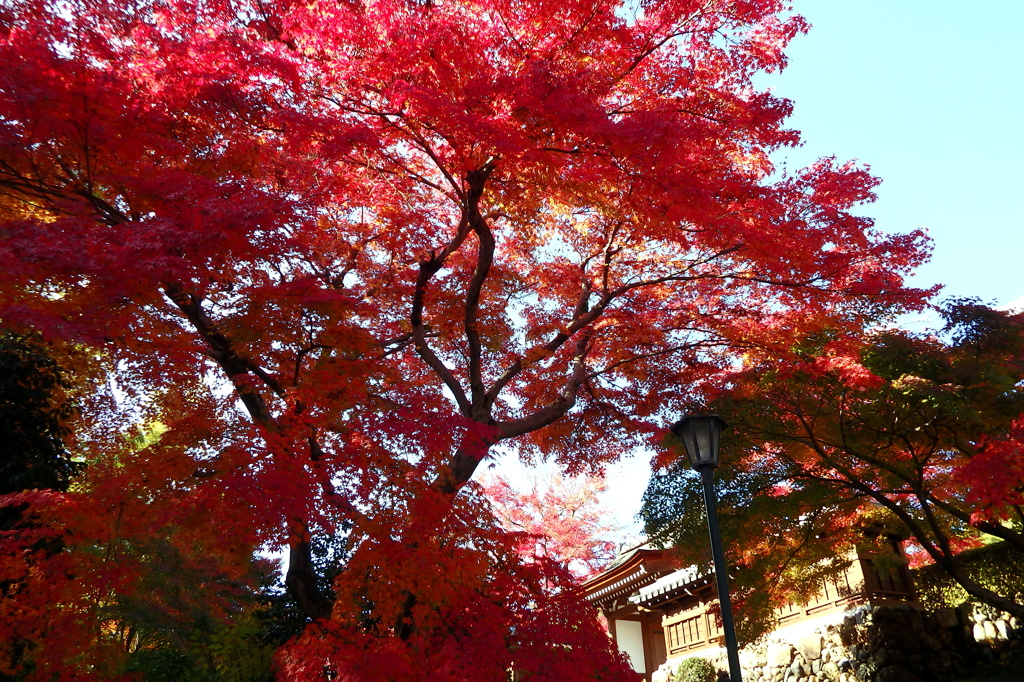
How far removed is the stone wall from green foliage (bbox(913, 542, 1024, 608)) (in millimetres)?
292

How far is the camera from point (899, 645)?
45.1 feet

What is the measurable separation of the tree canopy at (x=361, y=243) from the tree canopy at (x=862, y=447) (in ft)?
4.57

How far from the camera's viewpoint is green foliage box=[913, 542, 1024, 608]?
13.8m

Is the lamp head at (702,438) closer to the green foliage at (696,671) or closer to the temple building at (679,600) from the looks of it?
the temple building at (679,600)

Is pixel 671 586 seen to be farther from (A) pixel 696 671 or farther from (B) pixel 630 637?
(B) pixel 630 637

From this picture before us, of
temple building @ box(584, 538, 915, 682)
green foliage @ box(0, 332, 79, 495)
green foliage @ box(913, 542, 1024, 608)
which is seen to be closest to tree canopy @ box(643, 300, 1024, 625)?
green foliage @ box(913, 542, 1024, 608)

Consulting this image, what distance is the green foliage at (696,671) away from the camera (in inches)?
652

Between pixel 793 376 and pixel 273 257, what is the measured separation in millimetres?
8147

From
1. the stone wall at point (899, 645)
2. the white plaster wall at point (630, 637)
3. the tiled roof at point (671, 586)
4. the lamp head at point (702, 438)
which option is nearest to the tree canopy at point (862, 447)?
the stone wall at point (899, 645)

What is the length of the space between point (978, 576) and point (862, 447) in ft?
16.7

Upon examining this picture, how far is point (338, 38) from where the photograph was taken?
10172 mm

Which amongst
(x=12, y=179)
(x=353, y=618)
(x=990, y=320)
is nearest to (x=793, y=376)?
(x=990, y=320)

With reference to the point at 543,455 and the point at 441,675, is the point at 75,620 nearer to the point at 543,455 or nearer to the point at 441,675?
the point at 441,675

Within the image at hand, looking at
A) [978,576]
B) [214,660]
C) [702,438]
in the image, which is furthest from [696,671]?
[702,438]
